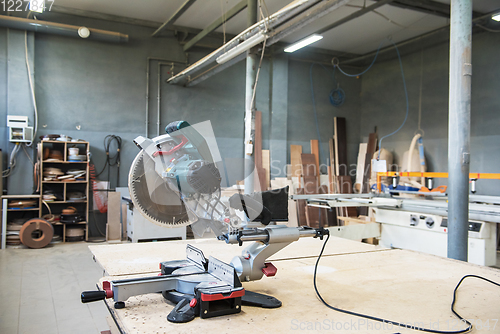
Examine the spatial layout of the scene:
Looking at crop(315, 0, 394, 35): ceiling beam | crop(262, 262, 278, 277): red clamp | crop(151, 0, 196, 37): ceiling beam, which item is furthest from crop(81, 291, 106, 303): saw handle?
crop(315, 0, 394, 35): ceiling beam

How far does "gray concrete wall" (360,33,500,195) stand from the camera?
5090 millimetres

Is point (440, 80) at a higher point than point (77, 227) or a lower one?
higher

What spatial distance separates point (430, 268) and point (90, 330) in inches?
81.3

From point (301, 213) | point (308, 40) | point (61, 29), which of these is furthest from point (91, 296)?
point (301, 213)

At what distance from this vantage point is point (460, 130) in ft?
7.34

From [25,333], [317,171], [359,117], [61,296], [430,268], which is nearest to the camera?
[430,268]

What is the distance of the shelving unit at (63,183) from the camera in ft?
15.9

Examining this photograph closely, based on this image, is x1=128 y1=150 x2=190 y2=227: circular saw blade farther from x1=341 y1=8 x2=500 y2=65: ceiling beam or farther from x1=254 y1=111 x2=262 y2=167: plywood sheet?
x1=341 y1=8 x2=500 y2=65: ceiling beam

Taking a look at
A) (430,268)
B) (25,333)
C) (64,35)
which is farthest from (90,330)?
(64,35)

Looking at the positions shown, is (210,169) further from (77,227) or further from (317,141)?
(317,141)

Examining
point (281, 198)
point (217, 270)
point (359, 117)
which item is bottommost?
point (217, 270)

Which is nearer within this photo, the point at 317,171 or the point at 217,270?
the point at 217,270

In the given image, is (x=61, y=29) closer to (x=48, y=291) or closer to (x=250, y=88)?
(x=250, y=88)

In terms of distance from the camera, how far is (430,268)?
1.60 m
